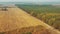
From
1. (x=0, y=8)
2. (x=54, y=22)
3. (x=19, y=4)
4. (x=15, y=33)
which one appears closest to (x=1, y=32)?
(x=15, y=33)

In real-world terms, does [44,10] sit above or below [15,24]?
above

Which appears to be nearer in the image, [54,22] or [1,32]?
[1,32]

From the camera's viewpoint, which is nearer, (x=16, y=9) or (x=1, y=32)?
(x=1, y=32)

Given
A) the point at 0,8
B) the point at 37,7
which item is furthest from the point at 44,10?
the point at 0,8

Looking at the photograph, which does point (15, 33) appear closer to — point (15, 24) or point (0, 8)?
point (15, 24)

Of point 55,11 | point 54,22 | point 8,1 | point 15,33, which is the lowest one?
point 15,33

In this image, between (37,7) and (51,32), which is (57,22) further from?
(37,7)
